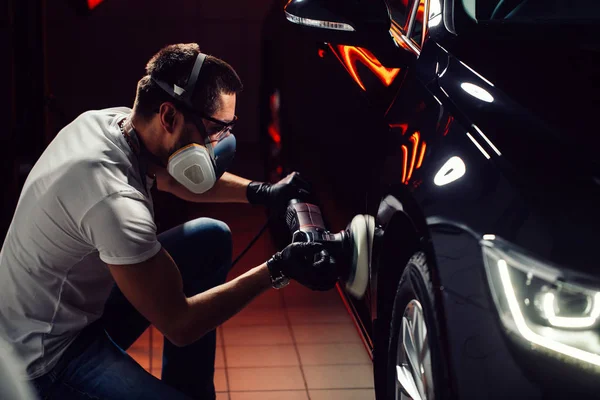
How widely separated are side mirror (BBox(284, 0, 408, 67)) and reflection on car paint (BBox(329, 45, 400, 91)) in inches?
1.6

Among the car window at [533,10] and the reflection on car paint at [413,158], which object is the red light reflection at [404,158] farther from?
the car window at [533,10]

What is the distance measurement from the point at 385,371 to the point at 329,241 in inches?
14.4

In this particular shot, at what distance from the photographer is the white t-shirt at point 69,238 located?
2.02 m

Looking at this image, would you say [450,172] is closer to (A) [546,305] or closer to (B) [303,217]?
(A) [546,305]

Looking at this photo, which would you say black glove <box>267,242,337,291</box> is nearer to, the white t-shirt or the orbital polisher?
the orbital polisher

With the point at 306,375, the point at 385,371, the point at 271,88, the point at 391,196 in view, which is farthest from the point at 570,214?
the point at 271,88

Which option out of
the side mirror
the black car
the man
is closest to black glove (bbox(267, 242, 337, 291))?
the man

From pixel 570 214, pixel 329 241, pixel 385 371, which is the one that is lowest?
pixel 385 371

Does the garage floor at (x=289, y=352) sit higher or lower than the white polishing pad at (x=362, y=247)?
lower

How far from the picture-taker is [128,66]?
19.4 ft

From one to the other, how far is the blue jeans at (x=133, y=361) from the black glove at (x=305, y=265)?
1.28 ft

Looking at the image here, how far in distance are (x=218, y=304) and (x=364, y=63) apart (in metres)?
0.79

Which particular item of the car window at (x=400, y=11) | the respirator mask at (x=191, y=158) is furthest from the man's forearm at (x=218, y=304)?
the car window at (x=400, y=11)

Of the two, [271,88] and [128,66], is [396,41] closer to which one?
[271,88]
